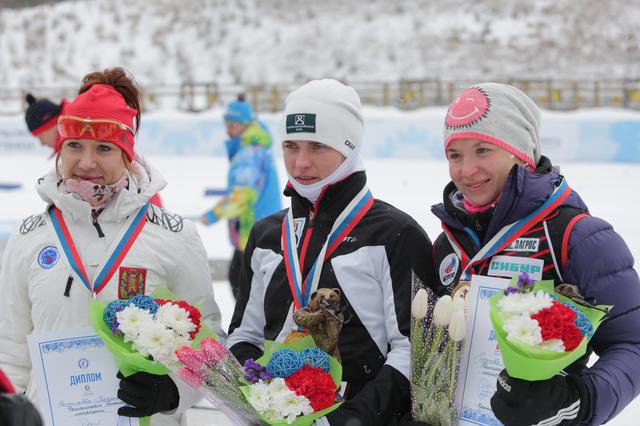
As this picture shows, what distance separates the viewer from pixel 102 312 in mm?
2297

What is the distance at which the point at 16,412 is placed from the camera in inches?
45.6

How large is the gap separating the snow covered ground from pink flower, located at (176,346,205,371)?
401 cm

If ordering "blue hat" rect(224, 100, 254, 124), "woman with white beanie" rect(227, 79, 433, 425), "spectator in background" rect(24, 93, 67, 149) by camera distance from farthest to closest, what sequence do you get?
"blue hat" rect(224, 100, 254, 124) → "spectator in background" rect(24, 93, 67, 149) → "woman with white beanie" rect(227, 79, 433, 425)

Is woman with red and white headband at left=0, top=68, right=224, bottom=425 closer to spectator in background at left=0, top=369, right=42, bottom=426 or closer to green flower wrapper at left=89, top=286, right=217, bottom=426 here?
green flower wrapper at left=89, top=286, right=217, bottom=426

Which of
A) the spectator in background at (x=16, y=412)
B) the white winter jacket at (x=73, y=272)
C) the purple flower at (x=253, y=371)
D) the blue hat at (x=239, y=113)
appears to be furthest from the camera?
the blue hat at (x=239, y=113)

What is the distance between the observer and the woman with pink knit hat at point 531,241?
200 centimetres

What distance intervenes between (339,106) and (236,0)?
45635mm

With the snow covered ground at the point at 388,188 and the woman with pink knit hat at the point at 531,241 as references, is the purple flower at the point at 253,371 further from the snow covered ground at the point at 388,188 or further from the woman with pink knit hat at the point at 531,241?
the snow covered ground at the point at 388,188

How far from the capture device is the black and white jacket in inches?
91.4

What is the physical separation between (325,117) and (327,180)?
0.21m

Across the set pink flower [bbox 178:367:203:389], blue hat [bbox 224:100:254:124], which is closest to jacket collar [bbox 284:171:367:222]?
pink flower [bbox 178:367:203:389]

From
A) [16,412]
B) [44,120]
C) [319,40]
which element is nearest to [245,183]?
[44,120]

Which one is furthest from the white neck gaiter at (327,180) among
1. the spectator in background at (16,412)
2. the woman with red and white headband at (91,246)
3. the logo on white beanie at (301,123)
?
the spectator in background at (16,412)

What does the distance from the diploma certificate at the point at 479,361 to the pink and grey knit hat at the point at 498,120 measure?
0.44 m
